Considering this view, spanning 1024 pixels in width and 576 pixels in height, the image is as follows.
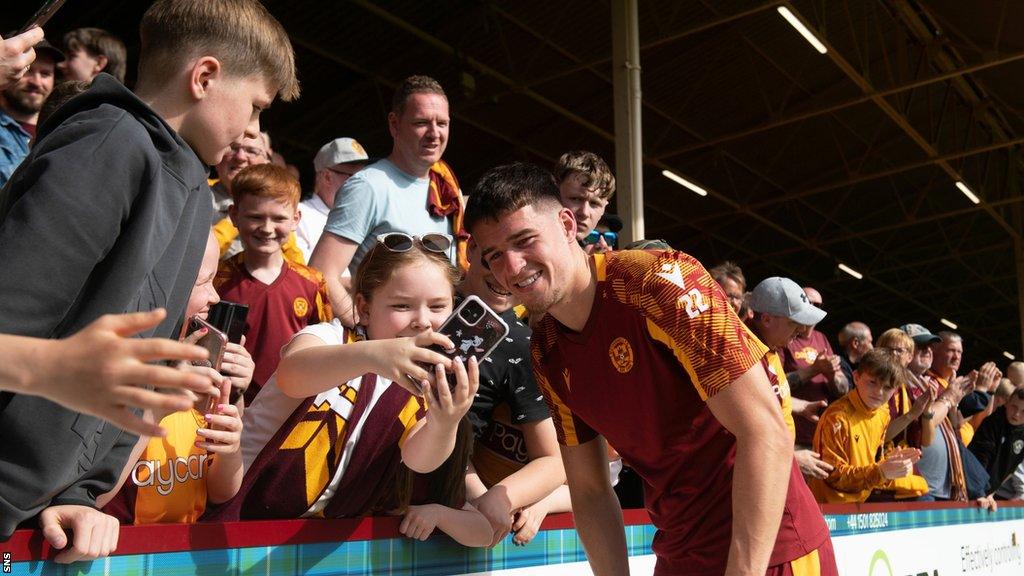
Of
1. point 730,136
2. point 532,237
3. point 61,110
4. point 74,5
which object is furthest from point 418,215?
point 730,136

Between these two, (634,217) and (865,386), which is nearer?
(865,386)

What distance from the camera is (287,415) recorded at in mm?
2227

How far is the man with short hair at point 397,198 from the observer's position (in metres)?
3.79

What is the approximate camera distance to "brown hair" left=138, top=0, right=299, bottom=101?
5.05 feet

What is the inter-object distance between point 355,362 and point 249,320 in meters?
1.55

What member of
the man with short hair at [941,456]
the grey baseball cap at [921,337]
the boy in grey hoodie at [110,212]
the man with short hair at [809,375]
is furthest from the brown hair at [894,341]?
the boy in grey hoodie at [110,212]

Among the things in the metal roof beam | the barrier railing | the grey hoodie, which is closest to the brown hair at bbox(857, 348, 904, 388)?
the barrier railing

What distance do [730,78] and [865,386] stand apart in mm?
10099

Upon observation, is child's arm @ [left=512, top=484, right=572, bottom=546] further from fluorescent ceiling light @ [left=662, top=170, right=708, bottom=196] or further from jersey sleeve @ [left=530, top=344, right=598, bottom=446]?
fluorescent ceiling light @ [left=662, top=170, right=708, bottom=196]

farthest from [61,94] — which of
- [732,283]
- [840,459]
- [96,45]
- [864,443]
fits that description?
[864,443]

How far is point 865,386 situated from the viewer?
5500 mm

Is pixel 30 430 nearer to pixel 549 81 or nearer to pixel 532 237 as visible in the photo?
pixel 532 237

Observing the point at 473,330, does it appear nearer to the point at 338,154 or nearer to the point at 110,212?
the point at 110,212

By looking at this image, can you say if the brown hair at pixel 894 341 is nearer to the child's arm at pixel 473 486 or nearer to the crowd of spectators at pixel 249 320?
the crowd of spectators at pixel 249 320
